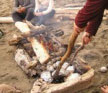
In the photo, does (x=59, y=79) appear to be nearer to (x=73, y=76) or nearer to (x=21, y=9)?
(x=73, y=76)

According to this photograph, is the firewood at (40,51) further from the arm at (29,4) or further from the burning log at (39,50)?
the arm at (29,4)

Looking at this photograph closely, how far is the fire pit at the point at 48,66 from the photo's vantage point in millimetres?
3873

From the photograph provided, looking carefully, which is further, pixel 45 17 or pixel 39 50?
pixel 45 17

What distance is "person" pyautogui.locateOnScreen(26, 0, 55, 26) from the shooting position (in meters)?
6.31

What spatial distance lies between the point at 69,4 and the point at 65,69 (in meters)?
4.16

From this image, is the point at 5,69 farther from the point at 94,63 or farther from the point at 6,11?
the point at 6,11

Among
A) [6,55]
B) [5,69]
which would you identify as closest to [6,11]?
[6,55]

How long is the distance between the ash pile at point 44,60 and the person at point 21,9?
1.43 m

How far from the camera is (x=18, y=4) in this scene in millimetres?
6629

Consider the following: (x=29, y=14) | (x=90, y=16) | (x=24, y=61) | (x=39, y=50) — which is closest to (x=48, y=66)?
(x=39, y=50)

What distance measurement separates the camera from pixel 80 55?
5191mm

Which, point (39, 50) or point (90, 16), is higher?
point (90, 16)

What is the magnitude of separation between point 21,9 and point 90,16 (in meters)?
3.78

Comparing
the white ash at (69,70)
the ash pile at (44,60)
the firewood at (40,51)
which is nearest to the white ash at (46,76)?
the ash pile at (44,60)
